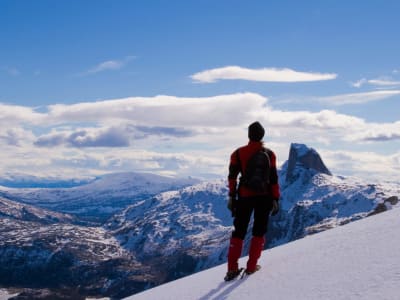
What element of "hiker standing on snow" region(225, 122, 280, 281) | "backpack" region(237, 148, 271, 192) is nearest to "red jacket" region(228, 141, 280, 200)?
"hiker standing on snow" region(225, 122, 280, 281)

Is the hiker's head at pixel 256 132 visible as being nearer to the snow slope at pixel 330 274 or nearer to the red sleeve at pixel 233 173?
the red sleeve at pixel 233 173

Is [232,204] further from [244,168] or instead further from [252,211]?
[244,168]

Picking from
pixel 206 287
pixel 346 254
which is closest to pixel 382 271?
pixel 346 254

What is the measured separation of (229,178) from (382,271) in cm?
453

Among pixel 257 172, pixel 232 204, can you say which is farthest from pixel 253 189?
pixel 232 204

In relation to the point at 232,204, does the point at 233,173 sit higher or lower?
higher

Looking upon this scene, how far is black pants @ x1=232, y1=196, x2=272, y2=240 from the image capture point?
1153cm

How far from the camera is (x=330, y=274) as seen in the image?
348 inches

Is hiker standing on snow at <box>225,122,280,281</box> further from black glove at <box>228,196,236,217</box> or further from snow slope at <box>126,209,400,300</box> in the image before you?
snow slope at <box>126,209,400,300</box>

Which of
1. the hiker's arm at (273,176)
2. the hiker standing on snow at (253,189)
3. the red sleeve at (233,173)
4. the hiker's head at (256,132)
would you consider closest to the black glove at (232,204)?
the hiker standing on snow at (253,189)

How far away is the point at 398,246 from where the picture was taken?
9.39 meters

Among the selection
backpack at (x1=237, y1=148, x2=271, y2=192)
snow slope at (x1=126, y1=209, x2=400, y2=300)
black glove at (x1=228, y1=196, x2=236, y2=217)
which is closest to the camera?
snow slope at (x1=126, y1=209, x2=400, y2=300)

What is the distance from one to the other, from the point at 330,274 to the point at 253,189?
302 cm

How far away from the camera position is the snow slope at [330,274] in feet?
24.6
